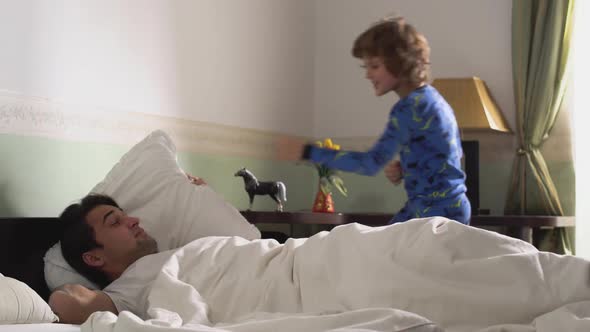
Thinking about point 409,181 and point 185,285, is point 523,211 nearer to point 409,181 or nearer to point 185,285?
point 409,181

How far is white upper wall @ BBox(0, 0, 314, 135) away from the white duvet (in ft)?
3.25

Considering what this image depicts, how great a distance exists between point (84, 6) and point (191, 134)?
0.87 meters

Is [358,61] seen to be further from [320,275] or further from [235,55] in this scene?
[320,275]

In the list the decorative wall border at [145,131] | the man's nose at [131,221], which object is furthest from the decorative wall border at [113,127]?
the man's nose at [131,221]

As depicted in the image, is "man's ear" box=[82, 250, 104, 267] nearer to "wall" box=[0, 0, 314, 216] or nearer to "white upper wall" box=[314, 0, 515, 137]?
"wall" box=[0, 0, 314, 216]

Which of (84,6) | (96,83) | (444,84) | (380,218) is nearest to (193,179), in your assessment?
(96,83)

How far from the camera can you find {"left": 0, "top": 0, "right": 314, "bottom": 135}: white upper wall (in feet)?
10.5

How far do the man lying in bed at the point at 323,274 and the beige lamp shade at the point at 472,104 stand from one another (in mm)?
1861

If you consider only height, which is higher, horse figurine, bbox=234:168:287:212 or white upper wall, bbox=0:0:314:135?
white upper wall, bbox=0:0:314:135

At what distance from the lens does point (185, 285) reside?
246 cm

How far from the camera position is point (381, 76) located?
306 centimetres

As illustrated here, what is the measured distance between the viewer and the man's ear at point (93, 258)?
2.78 metres

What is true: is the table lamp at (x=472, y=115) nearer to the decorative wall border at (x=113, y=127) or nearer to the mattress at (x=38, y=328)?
the decorative wall border at (x=113, y=127)

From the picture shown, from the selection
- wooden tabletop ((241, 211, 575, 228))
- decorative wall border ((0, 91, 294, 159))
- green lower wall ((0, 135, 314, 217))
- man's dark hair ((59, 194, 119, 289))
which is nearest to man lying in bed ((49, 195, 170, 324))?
man's dark hair ((59, 194, 119, 289))
